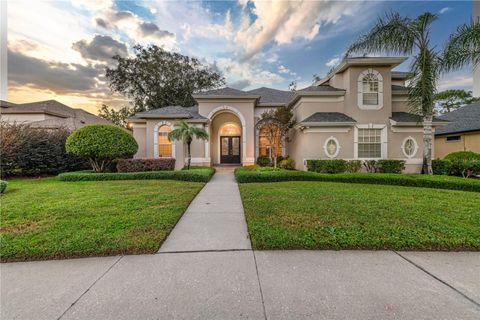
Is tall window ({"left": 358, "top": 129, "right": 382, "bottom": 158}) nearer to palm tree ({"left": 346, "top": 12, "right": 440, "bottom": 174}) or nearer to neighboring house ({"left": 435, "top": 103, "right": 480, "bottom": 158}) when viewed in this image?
palm tree ({"left": 346, "top": 12, "right": 440, "bottom": 174})

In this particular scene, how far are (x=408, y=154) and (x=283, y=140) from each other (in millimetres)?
7917

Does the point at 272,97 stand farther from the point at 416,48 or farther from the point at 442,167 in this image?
the point at 442,167

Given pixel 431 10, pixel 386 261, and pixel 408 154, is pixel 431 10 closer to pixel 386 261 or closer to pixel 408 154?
pixel 408 154

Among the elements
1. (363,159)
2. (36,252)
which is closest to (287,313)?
(36,252)

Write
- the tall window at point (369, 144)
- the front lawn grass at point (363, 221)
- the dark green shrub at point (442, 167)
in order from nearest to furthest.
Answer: the front lawn grass at point (363, 221) < the dark green shrub at point (442, 167) < the tall window at point (369, 144)

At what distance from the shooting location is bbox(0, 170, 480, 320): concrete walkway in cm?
192

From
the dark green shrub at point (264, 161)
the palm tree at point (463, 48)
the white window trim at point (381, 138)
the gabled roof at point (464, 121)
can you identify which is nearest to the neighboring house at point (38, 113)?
the dark green shrub at point (264, 161)

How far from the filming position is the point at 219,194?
7.11 m

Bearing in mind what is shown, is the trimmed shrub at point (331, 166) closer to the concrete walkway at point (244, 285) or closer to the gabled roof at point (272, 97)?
the gabled roof at point (272, 97)

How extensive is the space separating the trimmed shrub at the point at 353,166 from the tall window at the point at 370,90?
3.79 metres

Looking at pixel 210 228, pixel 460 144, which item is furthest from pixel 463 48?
pixel 210 228

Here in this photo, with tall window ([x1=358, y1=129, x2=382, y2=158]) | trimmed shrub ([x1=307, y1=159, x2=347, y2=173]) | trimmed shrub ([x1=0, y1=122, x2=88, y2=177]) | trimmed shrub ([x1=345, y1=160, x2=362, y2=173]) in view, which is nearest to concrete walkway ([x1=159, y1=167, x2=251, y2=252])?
trimmed shrub ([x1=307, y1=159, x2=347, y2=173])

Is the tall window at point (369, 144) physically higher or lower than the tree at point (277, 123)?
lower

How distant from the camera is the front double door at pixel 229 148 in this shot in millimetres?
18031
